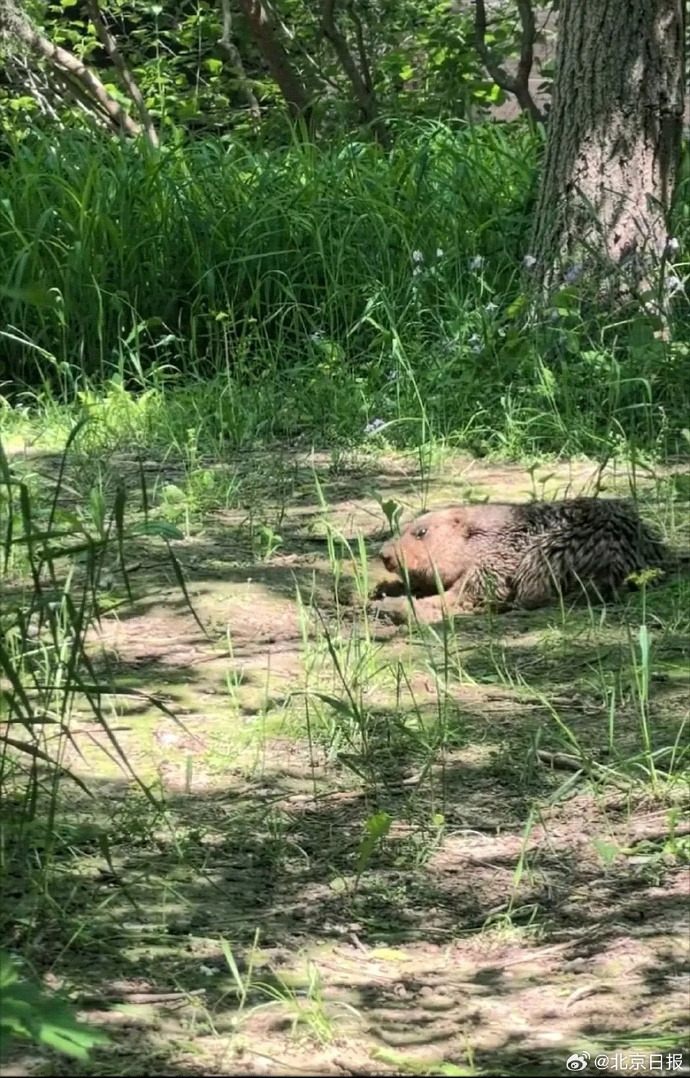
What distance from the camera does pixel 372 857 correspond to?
283 cm

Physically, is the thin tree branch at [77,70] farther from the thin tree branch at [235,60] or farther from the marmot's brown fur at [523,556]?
the marmot's brown fur at [523,556]

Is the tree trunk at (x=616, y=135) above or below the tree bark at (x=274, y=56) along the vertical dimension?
below

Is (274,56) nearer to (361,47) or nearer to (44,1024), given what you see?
(361,47)

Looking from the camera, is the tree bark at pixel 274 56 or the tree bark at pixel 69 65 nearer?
the tree bark at pixel 69 65

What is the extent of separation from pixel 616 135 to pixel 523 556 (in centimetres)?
285

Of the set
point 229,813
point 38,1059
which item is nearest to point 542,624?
point 229,813

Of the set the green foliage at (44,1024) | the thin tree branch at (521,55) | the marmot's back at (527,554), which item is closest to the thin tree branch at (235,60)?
the thin tree branch at (521,55)

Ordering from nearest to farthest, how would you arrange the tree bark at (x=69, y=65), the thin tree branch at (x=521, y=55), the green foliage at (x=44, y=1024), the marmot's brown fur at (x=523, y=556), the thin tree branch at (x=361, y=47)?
the green foliage at (x=44, y=1024)
the marmot's brown fur at (x=523, y=556)
the thin tree branch at (x=521, y=55)
the tree bark at (x=69, y=65)
the thin tree branch at (x=361, y=47)

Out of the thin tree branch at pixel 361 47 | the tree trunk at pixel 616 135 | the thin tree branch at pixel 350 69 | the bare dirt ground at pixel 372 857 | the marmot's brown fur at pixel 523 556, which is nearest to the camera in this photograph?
the bare dirt ground at pixel 372 857

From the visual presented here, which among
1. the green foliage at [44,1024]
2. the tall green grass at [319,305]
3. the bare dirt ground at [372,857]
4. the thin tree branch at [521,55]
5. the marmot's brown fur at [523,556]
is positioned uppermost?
the thin tree branch at [521,55]

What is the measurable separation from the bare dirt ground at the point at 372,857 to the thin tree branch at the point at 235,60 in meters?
8.88

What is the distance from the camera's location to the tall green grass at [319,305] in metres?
6.07

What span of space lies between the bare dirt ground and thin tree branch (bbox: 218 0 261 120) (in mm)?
8881

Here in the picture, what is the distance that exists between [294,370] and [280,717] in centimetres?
327
